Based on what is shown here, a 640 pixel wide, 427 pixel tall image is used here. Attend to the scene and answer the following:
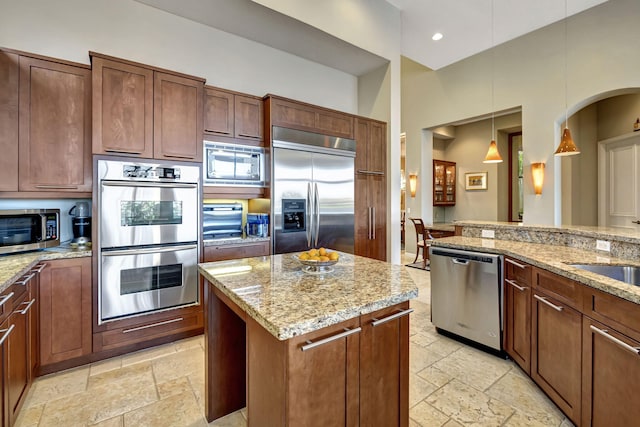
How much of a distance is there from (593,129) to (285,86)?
6.35 m

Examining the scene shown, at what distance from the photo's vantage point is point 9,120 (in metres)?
2.31

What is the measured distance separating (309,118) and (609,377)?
341 centimetres

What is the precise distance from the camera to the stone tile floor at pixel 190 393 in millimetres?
1849

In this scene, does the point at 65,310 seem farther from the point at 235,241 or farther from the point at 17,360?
the point at 235,241

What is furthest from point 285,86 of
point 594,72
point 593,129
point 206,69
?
point 593,129

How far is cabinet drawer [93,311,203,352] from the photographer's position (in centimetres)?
254

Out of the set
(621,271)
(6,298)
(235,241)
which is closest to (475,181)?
(621,271)

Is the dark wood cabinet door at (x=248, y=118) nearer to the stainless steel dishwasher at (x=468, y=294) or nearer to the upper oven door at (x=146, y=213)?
the upper oven door at (x=146, y=213)

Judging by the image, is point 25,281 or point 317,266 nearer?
point 317,266

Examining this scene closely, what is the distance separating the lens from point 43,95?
7.99 ft

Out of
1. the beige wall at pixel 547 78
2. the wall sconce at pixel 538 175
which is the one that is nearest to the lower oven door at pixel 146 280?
the wall sconce at pixel 538 175

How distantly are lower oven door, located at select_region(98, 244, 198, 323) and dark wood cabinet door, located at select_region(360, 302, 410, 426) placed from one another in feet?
7.10

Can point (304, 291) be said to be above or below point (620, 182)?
below

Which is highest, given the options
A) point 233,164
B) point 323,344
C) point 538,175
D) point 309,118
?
point 309,118
